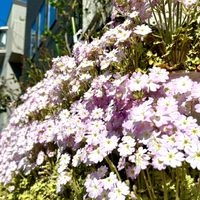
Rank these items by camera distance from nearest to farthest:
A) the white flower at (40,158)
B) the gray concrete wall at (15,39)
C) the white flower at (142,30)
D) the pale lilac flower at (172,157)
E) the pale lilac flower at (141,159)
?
1. the pale lilac flower at (172,157)
2. the pale lilac flower at (141,159)
3. the white flower at (142,30)
4. the white flower at (40,158)
5. the gray concrete wall at (15,39)

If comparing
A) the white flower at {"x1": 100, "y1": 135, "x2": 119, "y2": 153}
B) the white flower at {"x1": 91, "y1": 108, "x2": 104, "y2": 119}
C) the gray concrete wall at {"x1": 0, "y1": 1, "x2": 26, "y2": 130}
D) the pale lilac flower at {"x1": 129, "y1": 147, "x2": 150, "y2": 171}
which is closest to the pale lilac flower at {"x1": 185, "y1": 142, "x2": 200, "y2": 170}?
the pale lilac flower at {"x1": 129, "y1": 147, "x2": 150, "y2": 171}

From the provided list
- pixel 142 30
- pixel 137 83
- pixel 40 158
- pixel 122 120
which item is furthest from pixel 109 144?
pixel 40 158

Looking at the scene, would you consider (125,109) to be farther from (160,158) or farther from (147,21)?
(147,21)

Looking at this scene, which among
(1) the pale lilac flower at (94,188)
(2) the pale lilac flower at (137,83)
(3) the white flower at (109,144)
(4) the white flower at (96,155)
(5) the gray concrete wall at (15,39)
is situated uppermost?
(2) the pale lilac flower at (137,83)

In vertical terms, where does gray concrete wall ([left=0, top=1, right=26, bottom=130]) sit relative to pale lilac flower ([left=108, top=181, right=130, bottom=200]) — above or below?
below

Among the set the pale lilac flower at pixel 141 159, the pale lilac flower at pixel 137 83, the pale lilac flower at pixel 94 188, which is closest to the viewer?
the pale lilac flower at pixel 141 159

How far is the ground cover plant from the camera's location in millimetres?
2408

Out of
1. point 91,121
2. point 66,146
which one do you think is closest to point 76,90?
point 66,146

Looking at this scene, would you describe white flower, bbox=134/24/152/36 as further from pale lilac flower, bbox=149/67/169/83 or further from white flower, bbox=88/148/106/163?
white flower, bbox=88/148/106/163

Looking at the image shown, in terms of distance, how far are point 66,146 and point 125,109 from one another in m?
0.82

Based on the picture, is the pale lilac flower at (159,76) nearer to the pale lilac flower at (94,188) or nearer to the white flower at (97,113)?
the white flower at (97,113)

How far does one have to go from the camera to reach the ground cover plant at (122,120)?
241 cm

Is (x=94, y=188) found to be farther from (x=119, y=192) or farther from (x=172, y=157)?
(x=172, y=157)

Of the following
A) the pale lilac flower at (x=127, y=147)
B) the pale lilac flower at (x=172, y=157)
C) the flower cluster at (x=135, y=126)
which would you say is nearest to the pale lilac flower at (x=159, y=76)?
the flower cluster at (x=135, y=126)
